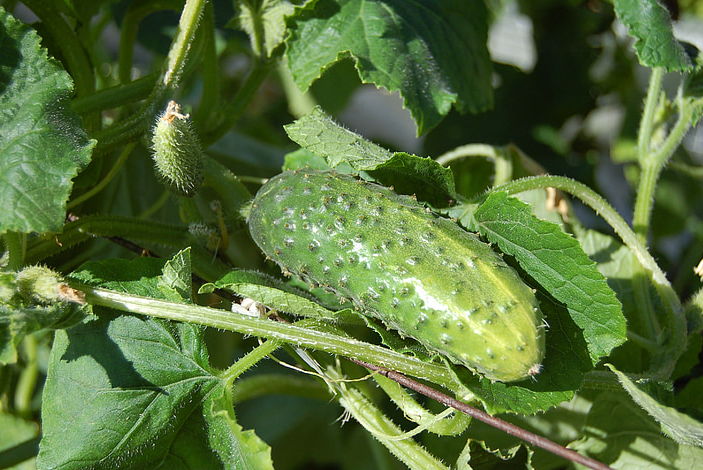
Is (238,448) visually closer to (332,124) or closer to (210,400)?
(210,400)

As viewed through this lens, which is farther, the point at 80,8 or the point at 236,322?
the point at 80,8

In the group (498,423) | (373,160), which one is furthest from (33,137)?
(498,423)

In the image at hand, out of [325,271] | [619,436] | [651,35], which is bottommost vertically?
[619,436]

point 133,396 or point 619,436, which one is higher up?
point 133,396

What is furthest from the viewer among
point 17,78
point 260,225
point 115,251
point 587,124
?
point 587,124

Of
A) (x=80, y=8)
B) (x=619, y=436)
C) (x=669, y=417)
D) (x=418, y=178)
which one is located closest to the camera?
(x=669, y=417)

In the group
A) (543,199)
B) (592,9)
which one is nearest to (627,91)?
(592,9)

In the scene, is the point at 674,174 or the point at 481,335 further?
the point at 674,174

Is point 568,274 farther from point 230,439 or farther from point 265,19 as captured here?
point 265,19
